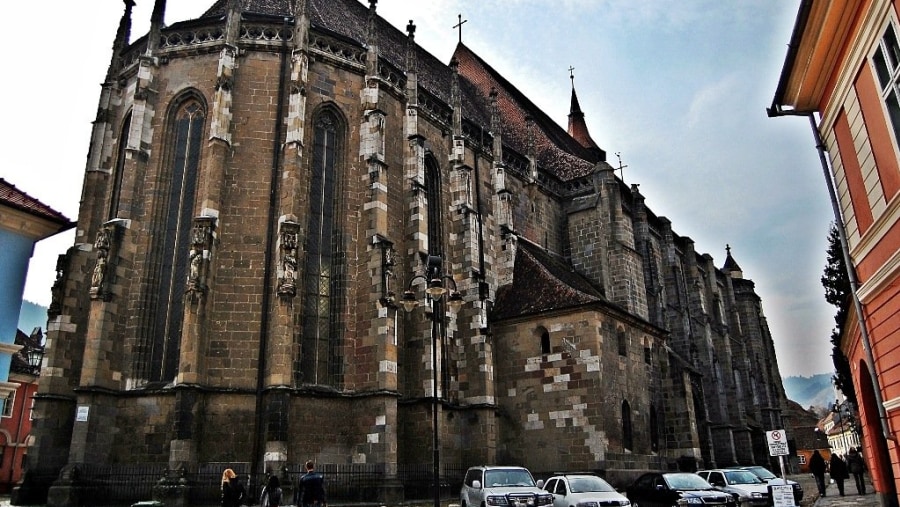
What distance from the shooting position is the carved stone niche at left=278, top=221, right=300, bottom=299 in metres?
20.3

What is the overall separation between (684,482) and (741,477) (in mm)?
4357

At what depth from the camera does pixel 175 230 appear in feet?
72.4

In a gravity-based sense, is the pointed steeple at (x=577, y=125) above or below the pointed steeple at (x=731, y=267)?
above

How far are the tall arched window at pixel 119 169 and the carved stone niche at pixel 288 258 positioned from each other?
6486mm

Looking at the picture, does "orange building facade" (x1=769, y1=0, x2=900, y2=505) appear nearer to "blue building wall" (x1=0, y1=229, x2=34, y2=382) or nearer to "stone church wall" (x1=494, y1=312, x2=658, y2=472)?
"stone church wall" (x1=494, y1=312, x2=658, y2=472)

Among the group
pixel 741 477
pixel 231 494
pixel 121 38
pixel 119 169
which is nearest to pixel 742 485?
pixel 741 477

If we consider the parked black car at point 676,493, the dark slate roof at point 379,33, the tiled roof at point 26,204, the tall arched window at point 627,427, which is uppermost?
the dark slate roof at point 379,33

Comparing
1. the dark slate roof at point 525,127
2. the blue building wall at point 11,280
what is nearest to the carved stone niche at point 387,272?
the blue building wall at point 11,280

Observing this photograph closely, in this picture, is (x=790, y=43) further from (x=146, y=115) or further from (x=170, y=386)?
(x=146, y=115)

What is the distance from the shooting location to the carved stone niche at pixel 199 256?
19.8 m

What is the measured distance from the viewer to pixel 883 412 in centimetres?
988

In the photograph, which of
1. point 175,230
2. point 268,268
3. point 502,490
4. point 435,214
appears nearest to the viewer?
point 502,490

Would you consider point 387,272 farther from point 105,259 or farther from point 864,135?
point 864,135

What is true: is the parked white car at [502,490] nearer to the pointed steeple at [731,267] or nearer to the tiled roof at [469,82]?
the tiled roof at [469,82]
